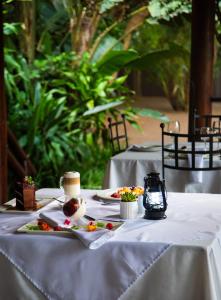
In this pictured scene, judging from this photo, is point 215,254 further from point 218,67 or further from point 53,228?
point 218,67

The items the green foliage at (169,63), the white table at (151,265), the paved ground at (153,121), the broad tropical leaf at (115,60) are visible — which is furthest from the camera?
the green foliage at (169,63)

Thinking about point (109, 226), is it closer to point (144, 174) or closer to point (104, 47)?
point (144, 174)

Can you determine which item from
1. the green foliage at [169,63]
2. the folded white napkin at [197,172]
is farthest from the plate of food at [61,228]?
the green foliage at [169,63]

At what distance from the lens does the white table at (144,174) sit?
4305mm

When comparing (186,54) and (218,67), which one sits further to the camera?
(218,67)

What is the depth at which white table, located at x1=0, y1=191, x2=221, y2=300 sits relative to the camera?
220 cm

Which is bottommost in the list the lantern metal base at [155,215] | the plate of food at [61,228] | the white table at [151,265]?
the white table at [151,265]

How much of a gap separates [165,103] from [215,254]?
1504cm

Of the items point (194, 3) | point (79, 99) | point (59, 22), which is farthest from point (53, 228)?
point (59, 22)

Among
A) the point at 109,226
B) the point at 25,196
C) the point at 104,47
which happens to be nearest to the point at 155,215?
the point at 109,226

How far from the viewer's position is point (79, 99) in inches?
308

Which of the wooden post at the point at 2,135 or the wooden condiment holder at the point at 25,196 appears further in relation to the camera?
the wooden post at the point at 2,135

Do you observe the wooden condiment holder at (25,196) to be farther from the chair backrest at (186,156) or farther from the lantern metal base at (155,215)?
the chair backrest at (186,156)

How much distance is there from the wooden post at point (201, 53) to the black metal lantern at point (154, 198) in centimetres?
327
